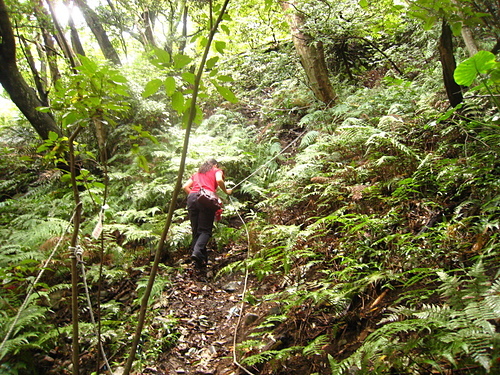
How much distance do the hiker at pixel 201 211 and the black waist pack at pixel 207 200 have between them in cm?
2

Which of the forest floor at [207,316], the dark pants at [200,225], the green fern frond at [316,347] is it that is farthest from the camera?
the dark pants at [200,225]

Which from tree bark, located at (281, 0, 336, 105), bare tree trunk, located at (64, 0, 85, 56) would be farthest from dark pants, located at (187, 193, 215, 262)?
bare tree trunk, located at (64, 0, 85, 56)

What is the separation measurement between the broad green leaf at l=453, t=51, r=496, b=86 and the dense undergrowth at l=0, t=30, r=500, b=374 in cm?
67

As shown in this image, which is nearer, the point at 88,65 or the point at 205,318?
the point at 88,65

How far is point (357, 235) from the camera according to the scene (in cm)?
287

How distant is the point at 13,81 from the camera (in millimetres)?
5895

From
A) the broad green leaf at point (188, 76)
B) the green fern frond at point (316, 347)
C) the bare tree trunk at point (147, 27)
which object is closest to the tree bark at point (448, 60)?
the green fern frond at point (316, 347)

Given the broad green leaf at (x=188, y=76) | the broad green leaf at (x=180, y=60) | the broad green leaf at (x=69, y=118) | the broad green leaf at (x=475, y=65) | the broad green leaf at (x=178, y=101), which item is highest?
the broad green leaf at (x=69, y=118)

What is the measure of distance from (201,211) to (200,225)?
0.24 m

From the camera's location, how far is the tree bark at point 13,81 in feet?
18.5

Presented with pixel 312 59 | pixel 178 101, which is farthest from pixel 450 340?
pixel 312 59

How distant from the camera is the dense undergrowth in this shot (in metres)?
1.46

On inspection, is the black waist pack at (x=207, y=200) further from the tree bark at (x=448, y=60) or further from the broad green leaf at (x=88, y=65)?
the tree bark at (x=448, y=60)

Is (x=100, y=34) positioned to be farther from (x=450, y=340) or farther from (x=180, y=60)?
(x=450, y=340)
